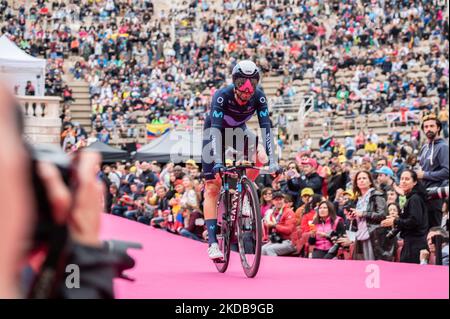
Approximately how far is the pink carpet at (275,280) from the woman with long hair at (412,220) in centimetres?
40

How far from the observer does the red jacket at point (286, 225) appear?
10617mm

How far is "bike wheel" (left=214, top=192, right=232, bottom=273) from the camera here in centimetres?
777

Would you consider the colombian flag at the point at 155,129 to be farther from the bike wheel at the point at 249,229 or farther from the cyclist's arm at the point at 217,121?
the bike wheel at the point at 249,229

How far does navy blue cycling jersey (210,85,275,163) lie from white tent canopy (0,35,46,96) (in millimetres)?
22608

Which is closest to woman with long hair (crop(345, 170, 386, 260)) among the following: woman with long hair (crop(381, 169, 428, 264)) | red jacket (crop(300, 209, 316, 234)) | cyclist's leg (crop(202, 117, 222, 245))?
woman with long hair (crop(381, 169, 428, 264))

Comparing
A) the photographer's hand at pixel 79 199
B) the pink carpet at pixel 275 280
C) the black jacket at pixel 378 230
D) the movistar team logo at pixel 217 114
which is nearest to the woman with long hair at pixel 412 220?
the black jacket at pixel 378 230

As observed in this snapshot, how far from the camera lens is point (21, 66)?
1213 inches

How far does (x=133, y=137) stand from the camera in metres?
33.4

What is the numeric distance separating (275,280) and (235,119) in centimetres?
142

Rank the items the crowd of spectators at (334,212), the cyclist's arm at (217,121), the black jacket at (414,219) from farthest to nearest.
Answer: the crowd of spectators at (334,212) → the black jacket at (414,219) → the cyclist's arm at (217,121)

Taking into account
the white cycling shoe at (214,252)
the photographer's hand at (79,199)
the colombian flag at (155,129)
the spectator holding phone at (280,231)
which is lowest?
the colombian flag at (155,129)

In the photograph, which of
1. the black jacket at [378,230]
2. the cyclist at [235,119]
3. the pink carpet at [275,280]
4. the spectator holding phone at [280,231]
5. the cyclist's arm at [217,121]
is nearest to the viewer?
the pink carpet at [275,280]

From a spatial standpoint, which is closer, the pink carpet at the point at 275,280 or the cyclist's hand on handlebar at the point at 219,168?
the pink carpet at the point at 275,280
